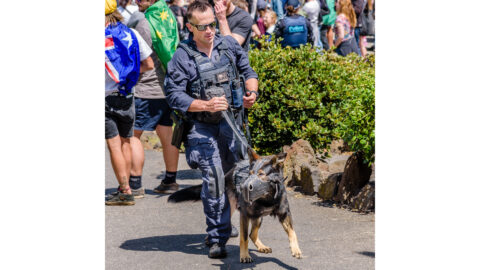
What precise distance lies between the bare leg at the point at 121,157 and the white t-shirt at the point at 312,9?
475cm

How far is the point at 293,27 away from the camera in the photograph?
996 cm

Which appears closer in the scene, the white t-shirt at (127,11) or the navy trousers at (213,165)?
the navy trousers at (213,165)

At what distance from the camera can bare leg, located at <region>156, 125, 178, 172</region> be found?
317 inches

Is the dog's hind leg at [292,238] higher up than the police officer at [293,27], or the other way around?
the police officer at [293,27]

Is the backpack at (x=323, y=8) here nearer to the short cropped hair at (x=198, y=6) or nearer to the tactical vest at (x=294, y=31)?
the tactical vest at (x=294, y=31)

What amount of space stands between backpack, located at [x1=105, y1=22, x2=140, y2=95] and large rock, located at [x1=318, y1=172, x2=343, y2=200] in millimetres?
2103

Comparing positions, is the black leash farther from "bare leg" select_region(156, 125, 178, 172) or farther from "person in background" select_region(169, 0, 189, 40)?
"person in background" select_region(169, 0, 189, 40)

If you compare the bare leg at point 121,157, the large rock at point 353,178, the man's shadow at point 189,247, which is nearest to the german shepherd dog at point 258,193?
the man's shadow at point 189,247

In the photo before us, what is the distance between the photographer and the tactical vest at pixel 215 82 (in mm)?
5531

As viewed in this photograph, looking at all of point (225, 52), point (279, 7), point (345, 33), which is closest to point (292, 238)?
point (225, 52)

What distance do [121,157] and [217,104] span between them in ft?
8.06

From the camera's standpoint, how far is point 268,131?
848cm
